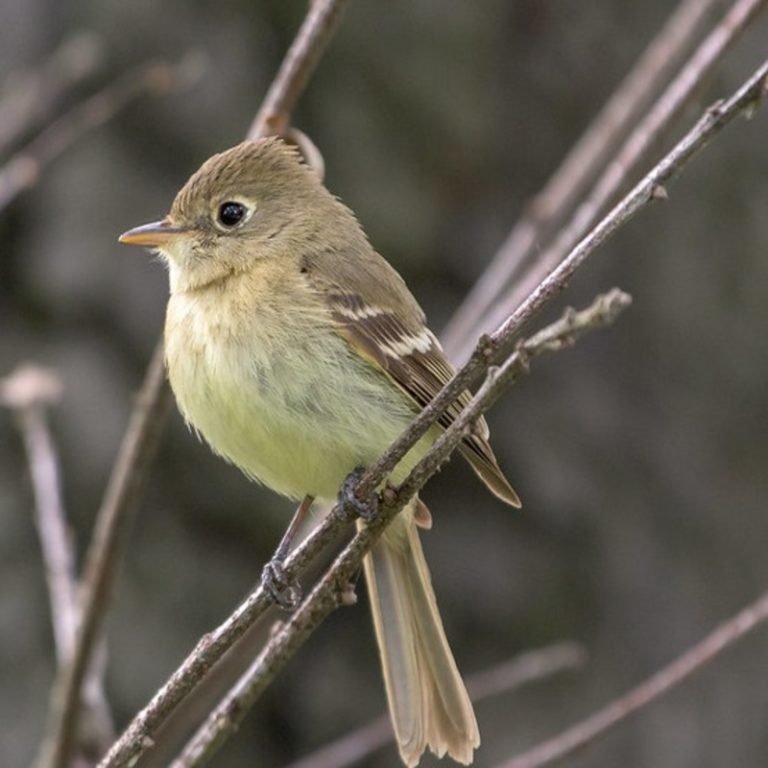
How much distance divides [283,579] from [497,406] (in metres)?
2.45

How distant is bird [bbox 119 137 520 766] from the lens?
3.05 m

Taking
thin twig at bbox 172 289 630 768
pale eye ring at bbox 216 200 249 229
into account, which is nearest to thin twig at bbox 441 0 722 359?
pale eye ring at bbox 216 200 249 229

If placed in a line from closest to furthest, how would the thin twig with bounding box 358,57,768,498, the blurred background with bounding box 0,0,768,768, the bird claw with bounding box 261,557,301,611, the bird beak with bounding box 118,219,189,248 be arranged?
1. the thin twig with bounding box 358,57,768,498
2. the bird claw with bounding box 261,557,301,611
3. the bird beak with bounding box 118,219,189,248
4. the blurred background with bounding box 0,0,768,768

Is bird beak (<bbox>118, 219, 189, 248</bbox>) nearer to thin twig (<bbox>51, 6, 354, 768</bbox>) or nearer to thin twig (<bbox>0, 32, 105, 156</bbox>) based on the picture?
thin twig (<bbox>51, 6, 354, 768</bbox>)

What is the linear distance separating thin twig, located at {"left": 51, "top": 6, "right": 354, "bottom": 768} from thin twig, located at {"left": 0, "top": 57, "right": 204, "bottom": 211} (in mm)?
600

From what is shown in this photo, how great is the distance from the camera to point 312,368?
122 inches

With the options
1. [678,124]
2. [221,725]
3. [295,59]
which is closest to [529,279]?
[678,124]

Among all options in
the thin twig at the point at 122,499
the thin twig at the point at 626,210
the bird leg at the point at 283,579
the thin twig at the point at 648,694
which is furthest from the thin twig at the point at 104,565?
the thin twig at the point at 626,210

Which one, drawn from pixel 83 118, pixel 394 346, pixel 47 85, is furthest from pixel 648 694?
pixel 47 85

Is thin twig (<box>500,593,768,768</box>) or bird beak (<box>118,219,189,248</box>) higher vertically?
bird beak (<box>118,219,189,248</box>)

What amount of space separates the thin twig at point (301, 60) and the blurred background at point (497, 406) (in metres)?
1.55

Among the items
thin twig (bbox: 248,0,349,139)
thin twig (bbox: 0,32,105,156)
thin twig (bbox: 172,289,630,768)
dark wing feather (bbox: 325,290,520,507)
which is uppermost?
thin twig (bbox: 0,32,105,156)

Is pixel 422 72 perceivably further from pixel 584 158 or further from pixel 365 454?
pixel 365 454

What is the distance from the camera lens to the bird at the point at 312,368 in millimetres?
3049
